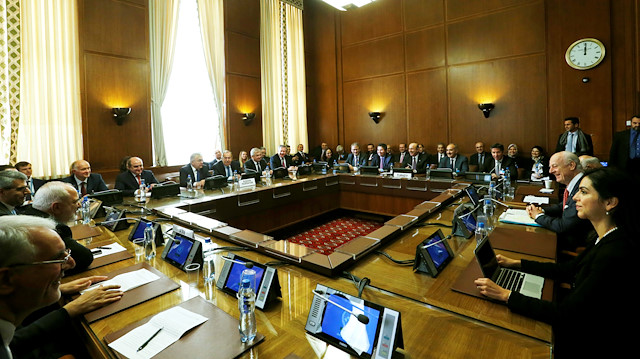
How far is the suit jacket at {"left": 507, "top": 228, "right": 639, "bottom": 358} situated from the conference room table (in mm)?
62

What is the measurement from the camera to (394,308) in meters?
1.31

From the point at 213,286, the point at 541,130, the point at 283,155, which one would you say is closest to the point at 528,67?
the point at 541,130

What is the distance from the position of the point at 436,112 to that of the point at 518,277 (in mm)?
6195

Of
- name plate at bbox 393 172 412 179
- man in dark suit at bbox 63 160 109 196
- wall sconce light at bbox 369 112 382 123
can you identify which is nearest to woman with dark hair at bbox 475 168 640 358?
name plate at bbox 393 172 412 179

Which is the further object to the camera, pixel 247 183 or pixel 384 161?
pixel 384 161

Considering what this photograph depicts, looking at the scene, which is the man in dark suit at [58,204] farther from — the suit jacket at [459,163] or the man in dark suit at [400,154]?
the man in dark suit at [400,154]

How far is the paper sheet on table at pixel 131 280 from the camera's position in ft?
5.04

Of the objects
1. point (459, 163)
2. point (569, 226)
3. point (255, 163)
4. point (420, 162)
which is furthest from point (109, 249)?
point (420, 162)

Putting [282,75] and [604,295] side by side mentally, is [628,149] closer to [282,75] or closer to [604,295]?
[604,295]

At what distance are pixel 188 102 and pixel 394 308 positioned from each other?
6.33m

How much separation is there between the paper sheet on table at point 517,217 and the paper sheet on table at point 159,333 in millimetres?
2224

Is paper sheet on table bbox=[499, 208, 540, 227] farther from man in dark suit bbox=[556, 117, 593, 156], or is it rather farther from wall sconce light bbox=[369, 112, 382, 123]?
wall sconce light bbox=[369, 112, 382, 123]

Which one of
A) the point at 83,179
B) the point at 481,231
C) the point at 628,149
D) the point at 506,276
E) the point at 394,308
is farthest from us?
the point at 628,149

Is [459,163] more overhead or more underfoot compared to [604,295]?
more overhead
